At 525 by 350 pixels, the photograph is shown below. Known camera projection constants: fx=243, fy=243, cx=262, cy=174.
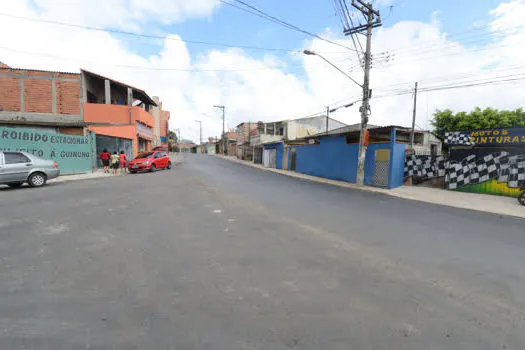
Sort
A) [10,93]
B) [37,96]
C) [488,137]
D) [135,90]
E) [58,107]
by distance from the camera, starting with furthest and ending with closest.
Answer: [135,90]
[58,107]
[37,96]
[10,93]
[488,137]

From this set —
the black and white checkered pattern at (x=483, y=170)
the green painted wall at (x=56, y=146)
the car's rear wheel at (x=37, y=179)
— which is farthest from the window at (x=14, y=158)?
the black and white checkered pattern at (x=483, y=170)

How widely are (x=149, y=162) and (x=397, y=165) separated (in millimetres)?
16120

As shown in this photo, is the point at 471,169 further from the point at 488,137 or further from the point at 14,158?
the point at 14,158

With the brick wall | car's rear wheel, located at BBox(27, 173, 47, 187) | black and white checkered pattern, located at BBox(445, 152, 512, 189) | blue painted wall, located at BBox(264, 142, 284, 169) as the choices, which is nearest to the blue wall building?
black and white checkered pattern, located at BBox(445, 152, 512, 189)

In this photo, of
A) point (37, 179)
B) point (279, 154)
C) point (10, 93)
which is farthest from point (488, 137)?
point (10, 93)

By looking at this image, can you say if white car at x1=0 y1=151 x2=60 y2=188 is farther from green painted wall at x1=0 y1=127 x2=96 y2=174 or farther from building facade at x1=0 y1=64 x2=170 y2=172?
building facade at x1=0 y1=64 x2=170 y2=172

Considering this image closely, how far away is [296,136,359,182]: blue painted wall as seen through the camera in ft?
52.9

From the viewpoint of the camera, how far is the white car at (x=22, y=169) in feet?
30.0

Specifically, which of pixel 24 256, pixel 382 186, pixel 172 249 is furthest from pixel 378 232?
pixel 382 186

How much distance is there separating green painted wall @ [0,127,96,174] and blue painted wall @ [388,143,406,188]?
19.0 metres

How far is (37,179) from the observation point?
33.2 ft

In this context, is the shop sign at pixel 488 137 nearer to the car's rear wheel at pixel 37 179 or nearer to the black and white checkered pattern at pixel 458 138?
the black and white checkered pattern at pixel 458 138

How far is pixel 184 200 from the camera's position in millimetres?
7641

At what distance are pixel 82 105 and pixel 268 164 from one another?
18.3 metres
